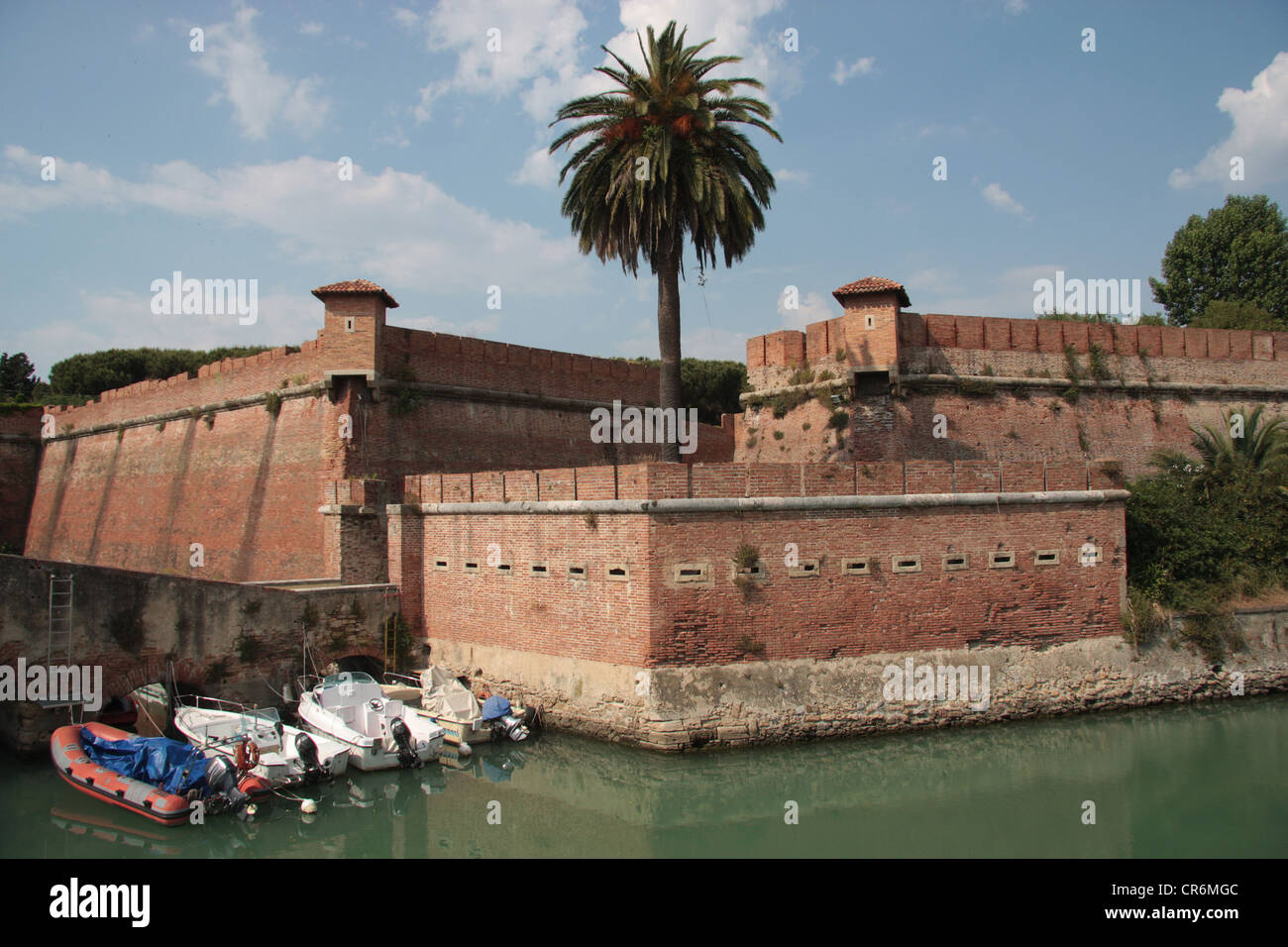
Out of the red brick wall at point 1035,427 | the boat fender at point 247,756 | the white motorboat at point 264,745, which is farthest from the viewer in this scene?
the red brick wall at point 1035,427

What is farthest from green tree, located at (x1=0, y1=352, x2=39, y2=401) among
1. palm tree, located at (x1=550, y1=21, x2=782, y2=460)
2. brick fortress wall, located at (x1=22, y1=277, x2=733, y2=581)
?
palm tree, located at (x1=550, y1=21, x2=782, y2=460)

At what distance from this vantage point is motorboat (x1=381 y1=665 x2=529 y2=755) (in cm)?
1277

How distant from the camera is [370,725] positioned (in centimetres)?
1267

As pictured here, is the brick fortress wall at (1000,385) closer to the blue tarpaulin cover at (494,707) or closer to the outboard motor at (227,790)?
the blue tarpaulin cover at (494,707)

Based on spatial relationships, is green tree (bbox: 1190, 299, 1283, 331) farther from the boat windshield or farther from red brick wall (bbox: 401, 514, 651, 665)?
the boat windshield

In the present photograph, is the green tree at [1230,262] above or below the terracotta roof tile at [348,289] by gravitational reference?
above

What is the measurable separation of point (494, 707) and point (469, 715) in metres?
0.41

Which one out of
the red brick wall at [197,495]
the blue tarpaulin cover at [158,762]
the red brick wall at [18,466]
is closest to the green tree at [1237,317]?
the red brick wall at [197,495]

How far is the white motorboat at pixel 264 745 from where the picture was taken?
438 inches

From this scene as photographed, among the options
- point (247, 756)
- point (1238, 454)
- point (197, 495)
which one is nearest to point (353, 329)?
point (197, 495)

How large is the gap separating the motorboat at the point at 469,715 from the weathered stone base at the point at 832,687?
696mm

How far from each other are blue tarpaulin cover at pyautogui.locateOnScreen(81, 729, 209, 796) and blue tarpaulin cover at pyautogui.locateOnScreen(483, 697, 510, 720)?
3.82 metres

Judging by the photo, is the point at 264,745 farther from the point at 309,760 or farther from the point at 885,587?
the point at 885,587
